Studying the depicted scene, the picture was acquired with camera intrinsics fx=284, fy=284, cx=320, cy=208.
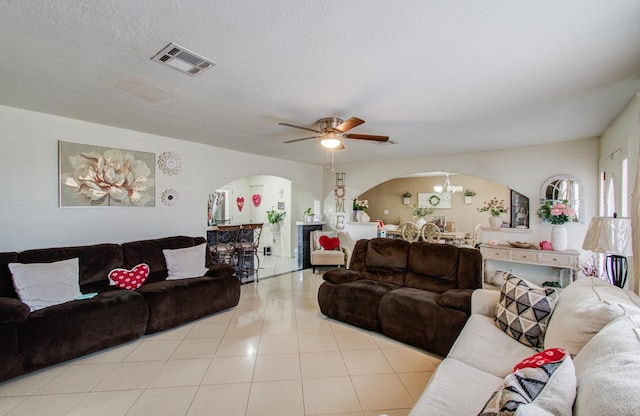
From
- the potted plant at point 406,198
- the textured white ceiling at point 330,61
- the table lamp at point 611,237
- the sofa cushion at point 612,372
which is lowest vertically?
the sofa cushion at point 612,372

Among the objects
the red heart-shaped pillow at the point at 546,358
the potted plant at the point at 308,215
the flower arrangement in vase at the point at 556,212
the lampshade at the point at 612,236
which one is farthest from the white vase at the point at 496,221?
the red heart-shaped pillow at the point at 546,358

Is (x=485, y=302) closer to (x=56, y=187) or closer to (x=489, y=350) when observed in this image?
(x=489, y=350)

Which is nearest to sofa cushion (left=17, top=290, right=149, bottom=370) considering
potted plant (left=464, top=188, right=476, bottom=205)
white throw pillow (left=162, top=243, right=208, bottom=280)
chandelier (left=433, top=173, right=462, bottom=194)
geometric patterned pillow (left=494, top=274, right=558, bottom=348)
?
white throw pillow (left=162, top=243, right=208, bottom=280)

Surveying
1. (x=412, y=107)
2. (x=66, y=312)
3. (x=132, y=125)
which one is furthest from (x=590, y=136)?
(x=66, y=312)

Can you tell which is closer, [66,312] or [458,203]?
[66,312]

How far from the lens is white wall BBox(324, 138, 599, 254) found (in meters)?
4.10

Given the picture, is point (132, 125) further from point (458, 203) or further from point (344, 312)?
point (458, 203)

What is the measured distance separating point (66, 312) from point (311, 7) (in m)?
3.16

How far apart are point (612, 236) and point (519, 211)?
3.11 metres

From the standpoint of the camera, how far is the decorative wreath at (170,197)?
165 inches

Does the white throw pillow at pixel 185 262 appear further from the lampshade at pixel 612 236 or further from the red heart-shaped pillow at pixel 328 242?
the lampshade at pixel 612 236

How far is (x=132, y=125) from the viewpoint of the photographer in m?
3.59

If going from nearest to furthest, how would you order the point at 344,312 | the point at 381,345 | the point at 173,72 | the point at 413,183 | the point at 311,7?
the point at 311,7 < the point at 173,72 < the point at 381,345 < the point at 344,312 < the point at 413,183

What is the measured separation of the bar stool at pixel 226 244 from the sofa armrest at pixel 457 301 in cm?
360
